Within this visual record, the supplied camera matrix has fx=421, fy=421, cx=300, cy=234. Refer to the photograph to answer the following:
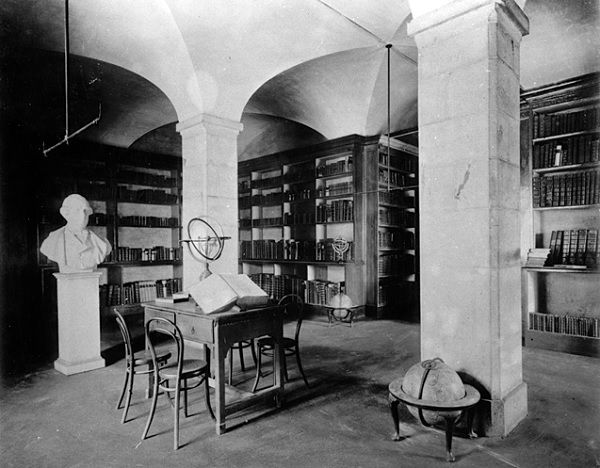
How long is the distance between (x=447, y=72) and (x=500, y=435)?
2.36 m

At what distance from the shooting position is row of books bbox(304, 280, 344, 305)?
7.00 m

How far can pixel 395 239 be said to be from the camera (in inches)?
296

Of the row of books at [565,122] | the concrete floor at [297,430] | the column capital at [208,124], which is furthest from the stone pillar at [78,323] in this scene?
the row of books at [565,122]

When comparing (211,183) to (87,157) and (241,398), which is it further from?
(87,157)

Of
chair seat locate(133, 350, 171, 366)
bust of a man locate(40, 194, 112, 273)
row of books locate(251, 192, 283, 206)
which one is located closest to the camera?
chair seat locate(133, 350, 171, 366)

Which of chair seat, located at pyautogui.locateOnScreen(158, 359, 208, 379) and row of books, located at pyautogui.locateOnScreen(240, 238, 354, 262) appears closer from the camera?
chair seat, located at pyautogui.locateOnScreen(158, 359, 208, 379)

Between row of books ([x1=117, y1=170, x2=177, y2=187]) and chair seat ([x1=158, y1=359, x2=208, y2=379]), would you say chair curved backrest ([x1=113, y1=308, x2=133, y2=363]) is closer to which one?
chair seat ([x1=158, y1=359, x2=208, y2=379])

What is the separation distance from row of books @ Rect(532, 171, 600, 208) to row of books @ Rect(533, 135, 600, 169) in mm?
153

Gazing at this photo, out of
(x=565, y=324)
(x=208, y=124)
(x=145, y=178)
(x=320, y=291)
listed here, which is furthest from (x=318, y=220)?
(x=565, y=324)

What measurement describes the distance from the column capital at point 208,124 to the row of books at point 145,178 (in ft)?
9.54

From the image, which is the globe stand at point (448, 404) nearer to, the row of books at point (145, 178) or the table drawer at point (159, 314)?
the table drawer at point (159, 314)

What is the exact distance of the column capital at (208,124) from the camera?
197 inches

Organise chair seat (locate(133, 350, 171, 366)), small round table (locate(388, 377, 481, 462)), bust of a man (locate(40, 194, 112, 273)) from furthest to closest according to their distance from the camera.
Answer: bust of a man (locate(40, 194, 112, 273)) < chair seat (locate(133, 350, 171, 366)) < small round table (locate(388, 377, 481, 462))

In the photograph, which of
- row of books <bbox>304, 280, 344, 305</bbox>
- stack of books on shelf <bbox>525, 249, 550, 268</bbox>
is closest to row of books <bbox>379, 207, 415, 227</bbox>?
row of books <bbox>304, 280, 344, 305</bbox>
